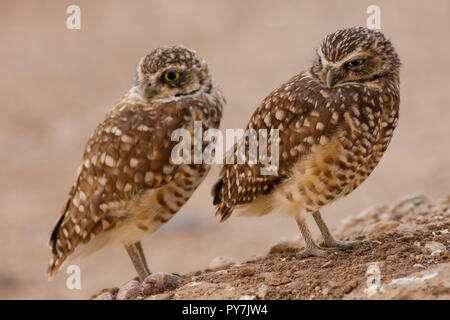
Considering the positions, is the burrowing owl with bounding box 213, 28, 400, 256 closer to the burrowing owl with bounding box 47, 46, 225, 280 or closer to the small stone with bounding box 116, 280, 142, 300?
the burrowing owl with bounding box 47, 46, 225, 280

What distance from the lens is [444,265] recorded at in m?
4.70

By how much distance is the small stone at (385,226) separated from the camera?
20.9 feet

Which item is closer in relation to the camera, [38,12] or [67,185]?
[67,185]

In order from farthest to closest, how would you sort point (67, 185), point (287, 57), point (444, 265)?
point (287, 57) → point (67, 185) → point (444, 265)

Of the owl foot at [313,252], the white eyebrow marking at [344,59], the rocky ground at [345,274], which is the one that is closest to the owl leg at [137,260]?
the rocky ground at [345,274]

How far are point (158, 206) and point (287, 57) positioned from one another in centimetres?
1122

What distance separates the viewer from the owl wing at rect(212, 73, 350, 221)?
5.25m

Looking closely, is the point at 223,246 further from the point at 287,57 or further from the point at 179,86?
the point at 287,57

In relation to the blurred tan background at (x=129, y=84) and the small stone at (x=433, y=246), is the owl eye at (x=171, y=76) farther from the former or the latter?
the blurred tan background at (x=129, y=84)

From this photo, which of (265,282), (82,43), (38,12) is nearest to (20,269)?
(265,282)

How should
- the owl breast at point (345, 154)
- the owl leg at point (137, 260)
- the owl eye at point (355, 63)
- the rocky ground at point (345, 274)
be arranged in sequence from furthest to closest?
the owl leg at point (137, 260) < the owl eye at point (355, 63) < the owl breast at point (345, 154) < the rocky ground at point (345, 274)

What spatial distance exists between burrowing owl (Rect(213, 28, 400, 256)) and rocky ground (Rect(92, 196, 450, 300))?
0.45m

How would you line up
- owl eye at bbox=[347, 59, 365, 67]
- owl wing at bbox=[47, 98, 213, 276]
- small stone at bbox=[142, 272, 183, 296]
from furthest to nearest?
owl wing at bbox=[47, 98, 213, 276] < small stone at bbox=[142, 272, 183, 296] < owl eye at bbox=[347, 59, 365, 67]

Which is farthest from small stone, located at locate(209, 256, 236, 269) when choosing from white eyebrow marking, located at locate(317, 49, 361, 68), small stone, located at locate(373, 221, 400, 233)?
white eyebrow marking, located at locate(317, 49, 361, 68)
